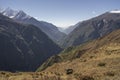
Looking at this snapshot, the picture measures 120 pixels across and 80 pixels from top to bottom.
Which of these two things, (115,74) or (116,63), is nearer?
(115,74)

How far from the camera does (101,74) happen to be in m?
28.3

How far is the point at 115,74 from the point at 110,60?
10232 mm

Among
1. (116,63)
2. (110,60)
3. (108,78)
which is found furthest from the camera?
(110,60)

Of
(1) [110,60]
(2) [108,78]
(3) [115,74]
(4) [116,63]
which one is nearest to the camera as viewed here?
(2) [108,78]

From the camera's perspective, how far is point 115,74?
27953 millimetres

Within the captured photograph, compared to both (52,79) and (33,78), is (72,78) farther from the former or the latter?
(33,78)

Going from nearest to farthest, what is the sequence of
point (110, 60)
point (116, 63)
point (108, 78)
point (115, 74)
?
1. point (108, 78)
2. point (115, 74)
3. point (116, 63)
4. point (110, 60)

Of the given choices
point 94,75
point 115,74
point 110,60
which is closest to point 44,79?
point 94,75

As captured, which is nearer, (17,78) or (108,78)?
(108,78)

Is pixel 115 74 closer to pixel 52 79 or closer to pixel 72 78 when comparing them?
pixel 72 78

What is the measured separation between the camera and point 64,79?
27109mm

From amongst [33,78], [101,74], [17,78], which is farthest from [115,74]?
[17,78]

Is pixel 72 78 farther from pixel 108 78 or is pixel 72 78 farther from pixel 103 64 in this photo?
pixel 103 64

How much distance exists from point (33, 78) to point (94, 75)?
21.5 feet
